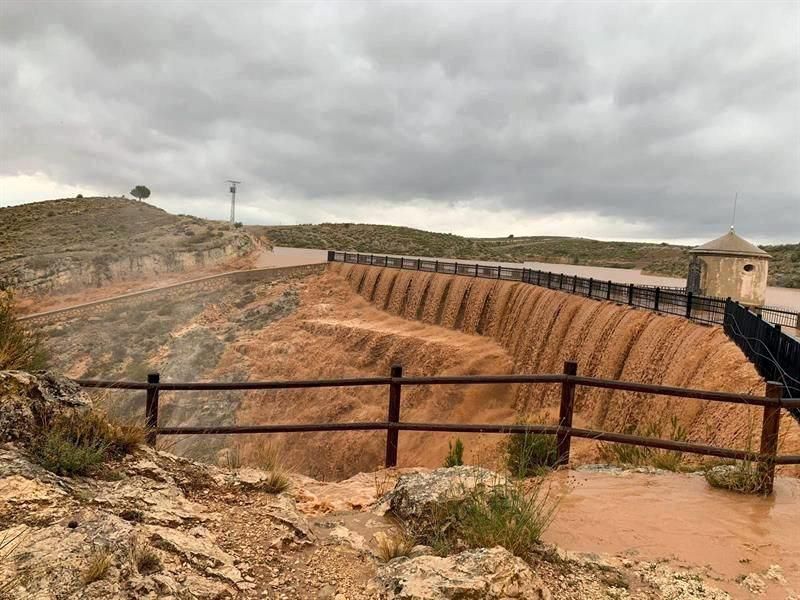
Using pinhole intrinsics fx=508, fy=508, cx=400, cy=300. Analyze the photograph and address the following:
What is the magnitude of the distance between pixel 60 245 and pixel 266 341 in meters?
25.0

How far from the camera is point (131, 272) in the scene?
41219mm

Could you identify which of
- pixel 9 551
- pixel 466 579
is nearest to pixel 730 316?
pixel 466 579

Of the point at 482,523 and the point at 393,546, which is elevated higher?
the point at 482,523

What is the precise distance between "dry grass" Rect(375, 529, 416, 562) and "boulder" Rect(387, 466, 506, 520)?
0.24m

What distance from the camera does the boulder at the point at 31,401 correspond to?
382cm

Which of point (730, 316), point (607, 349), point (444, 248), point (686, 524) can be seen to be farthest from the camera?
point (444, 248)

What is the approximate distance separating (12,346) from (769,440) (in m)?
8.12

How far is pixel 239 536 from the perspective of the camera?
11.5 feet

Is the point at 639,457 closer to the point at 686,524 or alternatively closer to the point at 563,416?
the point at 563,416

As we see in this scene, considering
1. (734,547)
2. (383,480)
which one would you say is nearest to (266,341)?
(383,480)

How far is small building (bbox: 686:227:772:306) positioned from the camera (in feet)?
74.8

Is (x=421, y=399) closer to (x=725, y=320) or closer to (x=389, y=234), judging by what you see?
(x=725, y=320)

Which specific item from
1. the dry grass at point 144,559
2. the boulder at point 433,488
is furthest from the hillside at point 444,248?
the dry grass at point 144,559

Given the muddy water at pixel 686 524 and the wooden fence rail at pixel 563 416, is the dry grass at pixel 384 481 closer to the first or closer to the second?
the wooden fence rail at pixel 563 416
